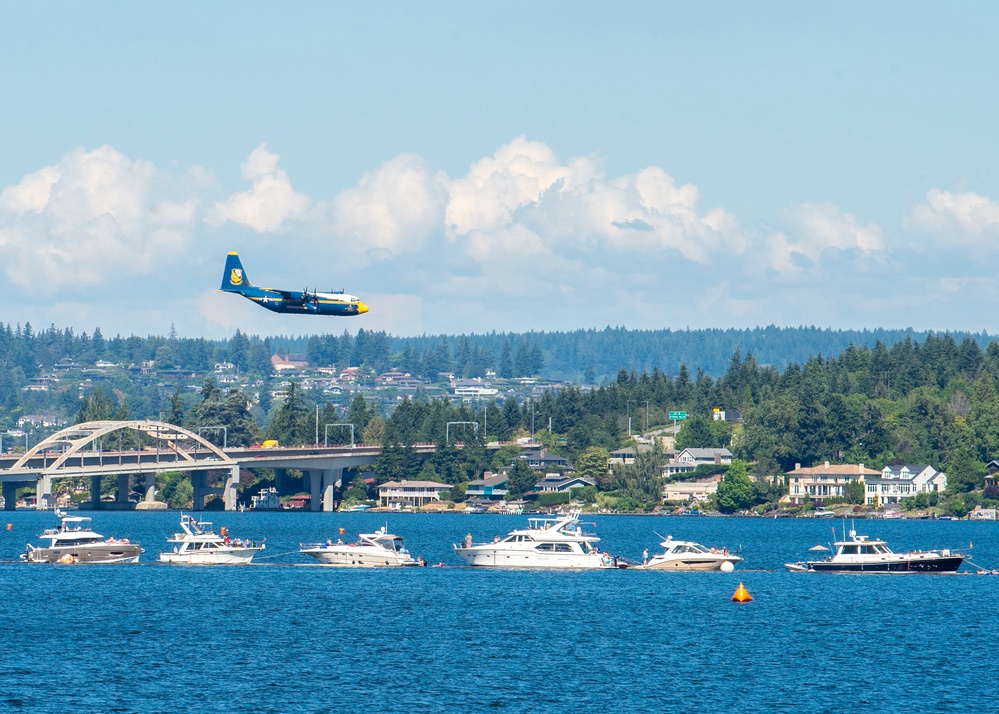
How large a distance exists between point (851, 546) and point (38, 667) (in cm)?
6178

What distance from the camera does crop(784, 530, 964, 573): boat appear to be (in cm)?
11000

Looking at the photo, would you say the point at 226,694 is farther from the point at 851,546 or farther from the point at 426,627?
the point at 851,546

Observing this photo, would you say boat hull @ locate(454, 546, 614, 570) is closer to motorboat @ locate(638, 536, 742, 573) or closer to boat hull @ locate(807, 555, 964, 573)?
motorboat @ locate(638, 536, 742, 573)

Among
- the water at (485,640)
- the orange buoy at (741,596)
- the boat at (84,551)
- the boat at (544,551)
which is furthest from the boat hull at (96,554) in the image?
the orange buoy at (741,596)

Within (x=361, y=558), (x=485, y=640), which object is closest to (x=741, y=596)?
(x=485, y=640)

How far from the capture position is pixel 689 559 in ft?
376

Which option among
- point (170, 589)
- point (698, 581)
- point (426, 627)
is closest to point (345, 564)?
point (170, 589)

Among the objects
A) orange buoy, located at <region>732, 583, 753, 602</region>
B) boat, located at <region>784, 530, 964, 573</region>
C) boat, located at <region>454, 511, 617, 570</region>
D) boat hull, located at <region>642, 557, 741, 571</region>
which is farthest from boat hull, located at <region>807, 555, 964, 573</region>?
boat, located at <region>454, 511, 617, 570</region>

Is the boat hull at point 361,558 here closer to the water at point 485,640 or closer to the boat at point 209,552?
the water at point 485,640

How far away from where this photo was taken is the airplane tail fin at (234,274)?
5290 inches

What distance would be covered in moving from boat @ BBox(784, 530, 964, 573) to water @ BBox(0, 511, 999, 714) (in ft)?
4.23

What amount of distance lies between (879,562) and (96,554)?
192 ft

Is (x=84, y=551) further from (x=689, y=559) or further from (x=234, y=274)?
(x=689, y=559)

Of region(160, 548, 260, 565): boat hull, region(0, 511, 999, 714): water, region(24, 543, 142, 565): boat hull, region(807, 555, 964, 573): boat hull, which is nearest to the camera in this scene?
region(0, 511, 999, 714): water
